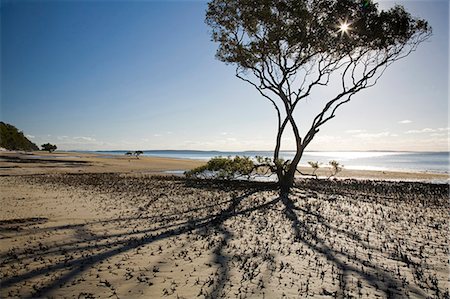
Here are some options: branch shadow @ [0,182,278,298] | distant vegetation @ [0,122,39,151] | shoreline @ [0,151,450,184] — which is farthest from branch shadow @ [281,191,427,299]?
distant vegetation @ [0,122,39,151]

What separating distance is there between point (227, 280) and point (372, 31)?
66.7 ft

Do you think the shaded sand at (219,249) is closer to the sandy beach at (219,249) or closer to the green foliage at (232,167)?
the sandy beach at (219,249)

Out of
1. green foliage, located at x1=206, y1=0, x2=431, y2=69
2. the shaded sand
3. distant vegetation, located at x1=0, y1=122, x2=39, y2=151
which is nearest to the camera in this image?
the shaded sand

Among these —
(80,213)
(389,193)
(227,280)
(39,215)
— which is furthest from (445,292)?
(389,193)

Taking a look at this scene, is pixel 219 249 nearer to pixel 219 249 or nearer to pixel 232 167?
pixel 219 249

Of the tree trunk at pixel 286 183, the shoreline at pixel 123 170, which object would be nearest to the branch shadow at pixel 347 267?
the tree trunk at pixel 286 183

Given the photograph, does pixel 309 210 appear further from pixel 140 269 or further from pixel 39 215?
pixel 39 215

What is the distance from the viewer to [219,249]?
8.55 meters

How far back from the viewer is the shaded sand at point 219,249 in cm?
633

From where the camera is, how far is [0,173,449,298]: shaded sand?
633cm

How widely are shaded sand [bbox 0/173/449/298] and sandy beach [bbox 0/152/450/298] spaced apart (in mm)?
32

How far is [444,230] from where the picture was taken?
11281 mm

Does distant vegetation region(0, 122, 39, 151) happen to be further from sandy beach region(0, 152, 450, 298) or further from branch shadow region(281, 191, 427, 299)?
branch shadow region(281, 191, 427, 299)

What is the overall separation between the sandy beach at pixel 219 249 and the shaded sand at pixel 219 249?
0.11 ft
